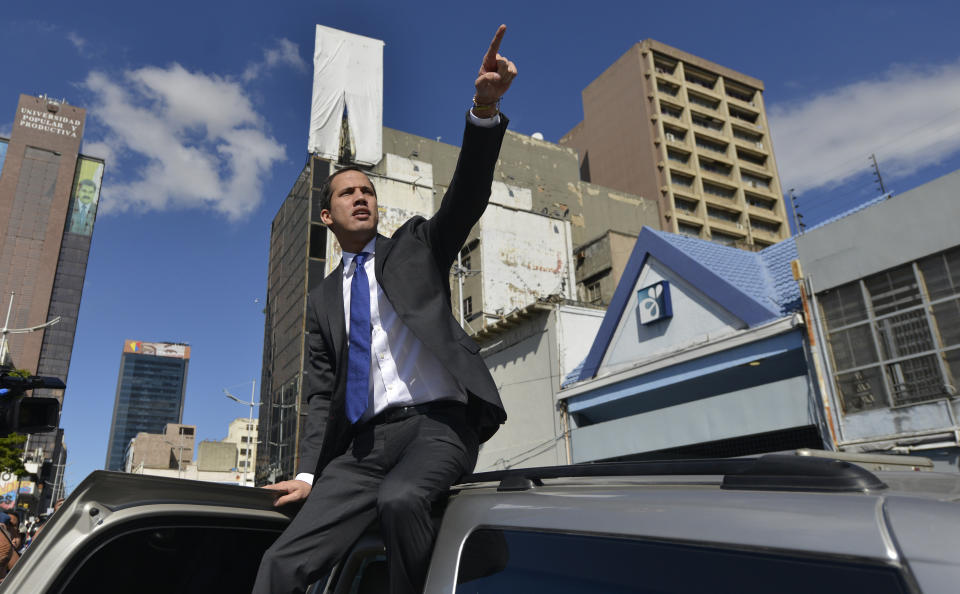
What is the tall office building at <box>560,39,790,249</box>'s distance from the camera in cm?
5241

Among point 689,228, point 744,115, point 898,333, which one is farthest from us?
point 744,115

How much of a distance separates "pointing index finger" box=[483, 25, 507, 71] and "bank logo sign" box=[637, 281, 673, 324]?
14.7m

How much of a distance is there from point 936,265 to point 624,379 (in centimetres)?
723

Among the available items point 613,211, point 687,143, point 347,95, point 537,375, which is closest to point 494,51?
point 537,375

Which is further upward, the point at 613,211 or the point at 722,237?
the point at 613,211

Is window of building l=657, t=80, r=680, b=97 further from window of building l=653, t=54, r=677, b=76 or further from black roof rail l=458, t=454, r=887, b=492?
black roof rail l=458, t=454, r=887, b=492

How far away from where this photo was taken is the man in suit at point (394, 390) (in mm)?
1767

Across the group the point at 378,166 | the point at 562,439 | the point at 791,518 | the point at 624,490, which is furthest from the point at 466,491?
the point at 378,166

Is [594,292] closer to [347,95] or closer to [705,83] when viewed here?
[347,95]

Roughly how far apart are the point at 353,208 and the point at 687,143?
184 feet

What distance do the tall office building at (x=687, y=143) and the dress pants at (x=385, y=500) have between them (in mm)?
52460

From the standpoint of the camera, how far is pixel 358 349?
2.19 metres

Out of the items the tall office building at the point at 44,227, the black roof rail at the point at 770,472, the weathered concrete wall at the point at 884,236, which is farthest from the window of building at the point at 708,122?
the tall office building at the point at 44,227

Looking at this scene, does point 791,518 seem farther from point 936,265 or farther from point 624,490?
point 936,265
